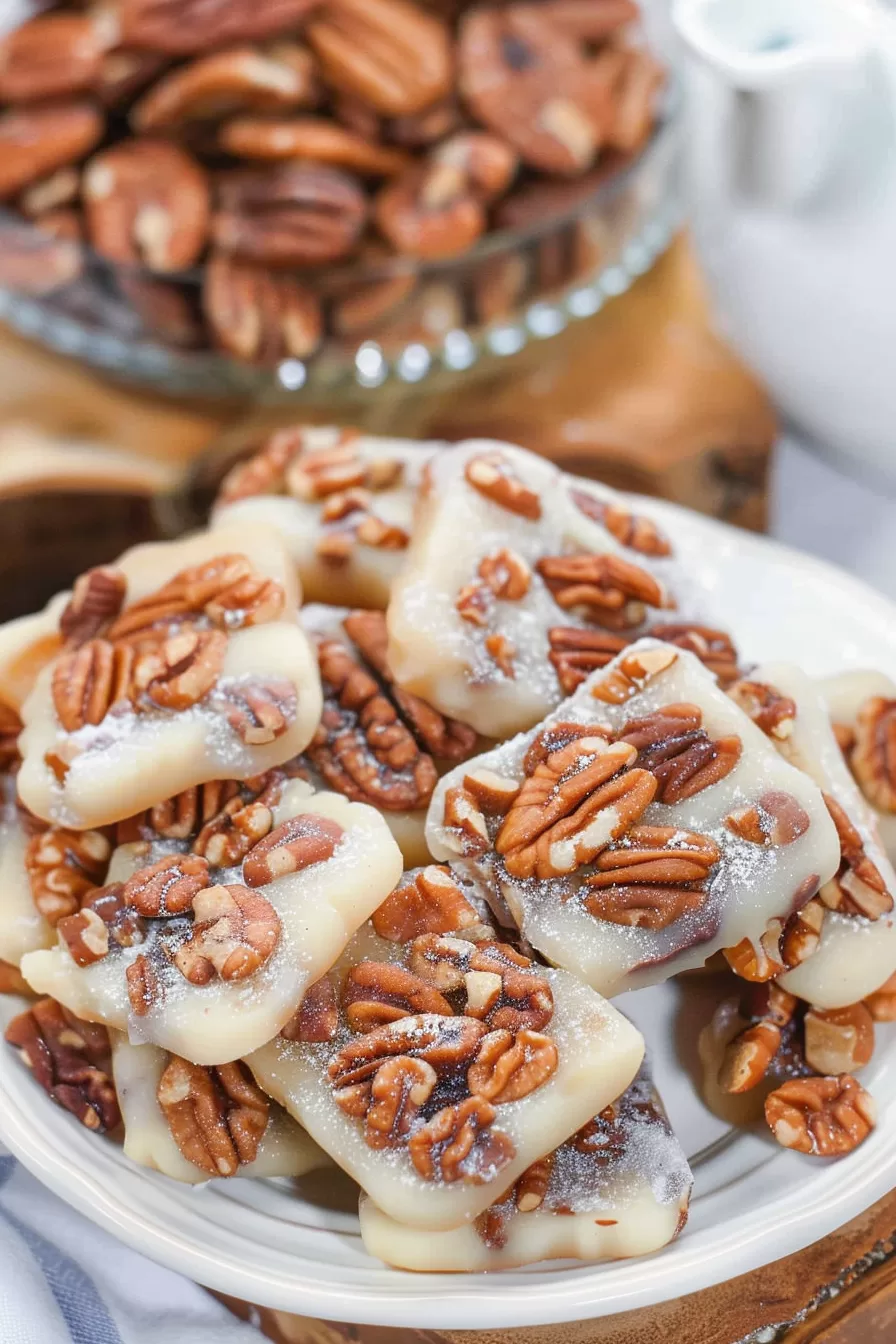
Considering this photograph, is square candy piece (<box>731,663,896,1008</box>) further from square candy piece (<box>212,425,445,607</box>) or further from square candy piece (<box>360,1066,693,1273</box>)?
square candy piece (<box>212,425,445,607</box>)

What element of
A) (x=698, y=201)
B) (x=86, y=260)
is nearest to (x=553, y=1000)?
(x=698, y=201)

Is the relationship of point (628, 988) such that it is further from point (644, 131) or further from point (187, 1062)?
point (644, 131)

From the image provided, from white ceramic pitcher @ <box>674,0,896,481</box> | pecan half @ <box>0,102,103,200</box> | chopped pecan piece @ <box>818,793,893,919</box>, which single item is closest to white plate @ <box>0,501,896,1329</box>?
chopped pecan piece @ <box>818,793,893,919</box>

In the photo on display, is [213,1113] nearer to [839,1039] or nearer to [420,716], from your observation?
[420,716]

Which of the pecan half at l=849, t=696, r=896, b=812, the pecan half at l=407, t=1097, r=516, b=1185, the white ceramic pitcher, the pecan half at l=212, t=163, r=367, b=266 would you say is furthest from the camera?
the pecan half at l=212, t=163, r=367, b=266

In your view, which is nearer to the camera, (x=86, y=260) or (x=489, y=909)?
(x=489, y=909)
